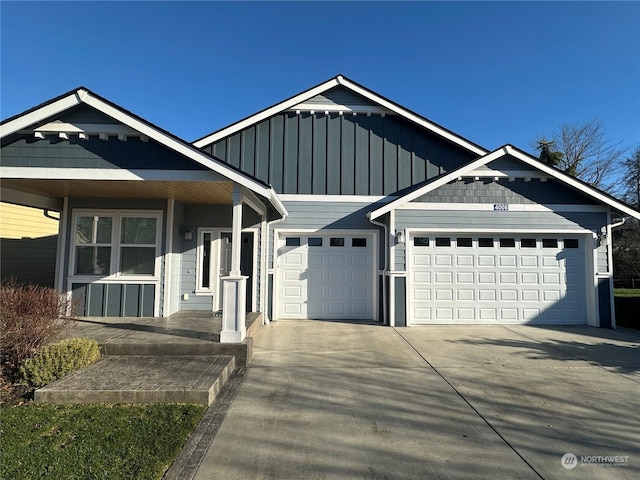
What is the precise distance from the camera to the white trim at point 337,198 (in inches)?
368

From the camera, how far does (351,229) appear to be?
366 inches

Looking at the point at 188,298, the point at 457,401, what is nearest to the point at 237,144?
the point at 188,298

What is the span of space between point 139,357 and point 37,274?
31.8 feet

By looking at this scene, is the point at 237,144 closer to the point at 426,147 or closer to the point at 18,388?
the point at 426,147

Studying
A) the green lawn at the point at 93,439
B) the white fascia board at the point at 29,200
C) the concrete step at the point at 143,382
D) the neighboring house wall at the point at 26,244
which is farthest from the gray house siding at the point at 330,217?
the neighboring house wall at the point at 26,244

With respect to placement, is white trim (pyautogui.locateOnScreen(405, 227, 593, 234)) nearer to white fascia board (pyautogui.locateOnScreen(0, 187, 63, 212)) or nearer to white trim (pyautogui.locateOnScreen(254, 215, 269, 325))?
white trim (pyautogui.locateOnScreen(254, 215, 269, 325))

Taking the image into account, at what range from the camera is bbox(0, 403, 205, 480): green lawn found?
8.91ft

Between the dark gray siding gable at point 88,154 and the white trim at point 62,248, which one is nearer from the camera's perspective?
the dark gray siding gable at point 88,154

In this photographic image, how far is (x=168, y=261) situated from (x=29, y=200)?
3.11 meters

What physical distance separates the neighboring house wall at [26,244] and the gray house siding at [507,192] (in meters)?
12.0

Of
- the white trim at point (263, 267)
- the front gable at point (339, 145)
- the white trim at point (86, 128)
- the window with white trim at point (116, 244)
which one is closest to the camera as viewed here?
the white trim at point (86, 128)

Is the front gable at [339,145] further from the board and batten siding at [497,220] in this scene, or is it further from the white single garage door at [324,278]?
the white single garage door at [324,278]

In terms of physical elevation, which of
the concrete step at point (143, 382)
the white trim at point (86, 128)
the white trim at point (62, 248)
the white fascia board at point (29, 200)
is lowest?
the concrete step at point (143, 382)

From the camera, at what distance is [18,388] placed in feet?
14.2
